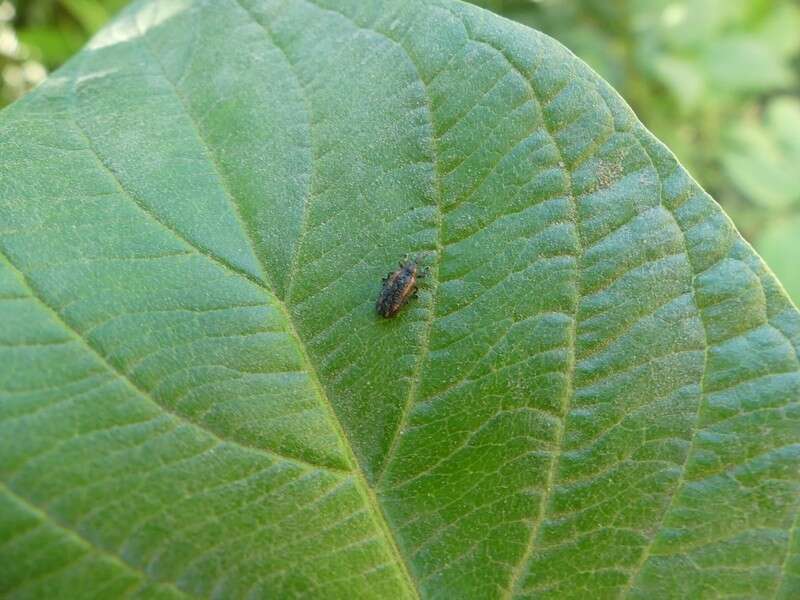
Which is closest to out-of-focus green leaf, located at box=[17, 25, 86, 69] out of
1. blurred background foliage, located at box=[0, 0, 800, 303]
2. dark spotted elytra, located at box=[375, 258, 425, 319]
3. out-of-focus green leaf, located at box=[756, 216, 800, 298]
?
blurred background foliage, located at box=[0, 0, 800, 303]

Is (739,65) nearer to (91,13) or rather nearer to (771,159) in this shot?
(771,159)

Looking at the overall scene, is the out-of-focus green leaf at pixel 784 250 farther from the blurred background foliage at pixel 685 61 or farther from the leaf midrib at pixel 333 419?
the leaf midrib at pixel 333 419

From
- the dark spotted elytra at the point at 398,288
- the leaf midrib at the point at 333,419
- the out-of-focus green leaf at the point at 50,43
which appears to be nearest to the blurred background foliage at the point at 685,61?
the out-of-focus green leaf at the point at 50,43

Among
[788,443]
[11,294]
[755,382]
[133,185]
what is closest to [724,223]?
[755,382]

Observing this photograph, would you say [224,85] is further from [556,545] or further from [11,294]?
[556,545]

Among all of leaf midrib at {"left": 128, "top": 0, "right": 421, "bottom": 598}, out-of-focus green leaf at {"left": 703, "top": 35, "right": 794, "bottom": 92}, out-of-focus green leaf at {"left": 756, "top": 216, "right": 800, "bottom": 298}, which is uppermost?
out-of-focus green leaf at {"left": 703, "top": 35, "right": 794, "bottom": 92}

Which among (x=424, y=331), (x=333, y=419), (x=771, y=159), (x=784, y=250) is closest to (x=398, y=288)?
(x=424, y=331)

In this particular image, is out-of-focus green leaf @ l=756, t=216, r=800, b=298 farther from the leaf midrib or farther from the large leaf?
the leaf midrib
